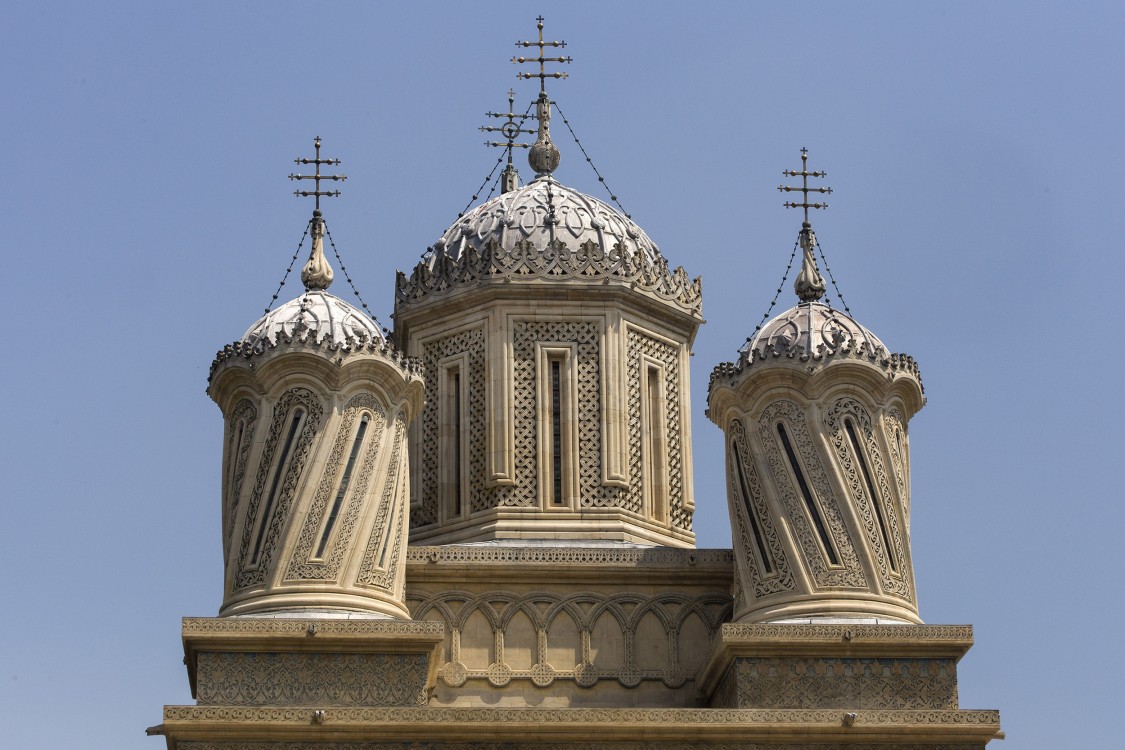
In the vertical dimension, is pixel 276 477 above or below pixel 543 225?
below

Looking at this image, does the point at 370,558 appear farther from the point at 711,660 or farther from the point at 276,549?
the point at 711,660

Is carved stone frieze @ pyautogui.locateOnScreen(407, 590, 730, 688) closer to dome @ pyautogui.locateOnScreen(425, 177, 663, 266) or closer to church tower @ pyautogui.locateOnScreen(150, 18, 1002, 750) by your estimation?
church tower @ pyautogui.locateOnScreen(150, 18, 1002, 750)

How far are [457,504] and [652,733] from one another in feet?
16.1

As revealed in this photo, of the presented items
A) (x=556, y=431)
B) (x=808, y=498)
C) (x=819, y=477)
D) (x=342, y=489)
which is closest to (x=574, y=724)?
(x=342, y=489)

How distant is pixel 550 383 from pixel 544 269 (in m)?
1.34

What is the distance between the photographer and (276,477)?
29.0 meters

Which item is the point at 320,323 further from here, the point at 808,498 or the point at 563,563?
the point at 808,498

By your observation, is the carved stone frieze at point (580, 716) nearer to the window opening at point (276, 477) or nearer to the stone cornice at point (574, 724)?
the stone cornice at point (574, 724)

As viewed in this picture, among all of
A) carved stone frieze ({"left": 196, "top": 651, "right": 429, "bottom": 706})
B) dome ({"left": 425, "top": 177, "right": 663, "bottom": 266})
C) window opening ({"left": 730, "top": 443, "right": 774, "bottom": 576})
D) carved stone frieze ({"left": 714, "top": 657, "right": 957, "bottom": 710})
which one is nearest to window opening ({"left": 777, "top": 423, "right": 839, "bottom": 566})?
window opening ({"left": 730, "top": 443, "right": 774, "bottom": 576})

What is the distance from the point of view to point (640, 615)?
30344 mm

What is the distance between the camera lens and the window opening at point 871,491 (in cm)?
2927

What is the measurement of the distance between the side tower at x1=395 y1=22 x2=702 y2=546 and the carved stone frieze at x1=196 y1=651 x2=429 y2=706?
10.9 ft

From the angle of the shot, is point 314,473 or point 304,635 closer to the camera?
point 304,635

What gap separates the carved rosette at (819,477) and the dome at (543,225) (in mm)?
3006
